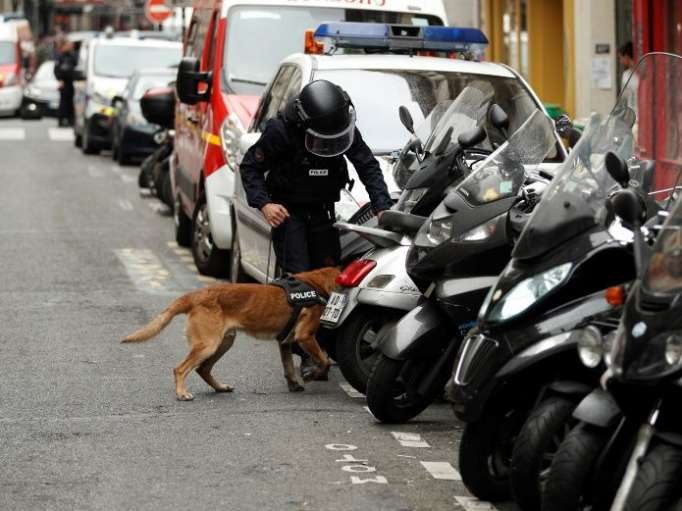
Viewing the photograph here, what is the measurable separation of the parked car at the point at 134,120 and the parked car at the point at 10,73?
13.7 metres

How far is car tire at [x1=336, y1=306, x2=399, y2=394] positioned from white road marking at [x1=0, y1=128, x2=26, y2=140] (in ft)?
83.4

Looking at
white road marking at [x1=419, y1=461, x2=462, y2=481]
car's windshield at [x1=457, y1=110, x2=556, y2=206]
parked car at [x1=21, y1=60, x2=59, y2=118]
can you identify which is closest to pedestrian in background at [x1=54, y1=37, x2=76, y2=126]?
parked car at [x1=21, y1=60, x2=59, y2=118]

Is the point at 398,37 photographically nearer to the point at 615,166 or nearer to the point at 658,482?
the point at 615,166

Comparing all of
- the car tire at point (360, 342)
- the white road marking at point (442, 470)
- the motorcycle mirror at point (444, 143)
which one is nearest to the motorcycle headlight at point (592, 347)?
the white road marking at point (442, 470)

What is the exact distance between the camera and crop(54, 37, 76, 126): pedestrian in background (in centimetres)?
3441

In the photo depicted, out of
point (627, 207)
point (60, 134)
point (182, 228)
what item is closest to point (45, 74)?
point (60, 134)

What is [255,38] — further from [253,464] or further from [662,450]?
[662,450]

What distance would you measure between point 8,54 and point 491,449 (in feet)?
118

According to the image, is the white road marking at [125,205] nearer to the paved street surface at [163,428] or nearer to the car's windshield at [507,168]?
the paved street surface at [163,428]

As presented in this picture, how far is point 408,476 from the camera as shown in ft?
23.2

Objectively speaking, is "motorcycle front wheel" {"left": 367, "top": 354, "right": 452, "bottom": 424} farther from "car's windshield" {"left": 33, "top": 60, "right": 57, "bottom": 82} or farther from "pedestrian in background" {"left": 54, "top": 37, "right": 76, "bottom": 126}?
"car's windshield" {"left": 33, "top": 60, "right": 57, "bottom": 82}

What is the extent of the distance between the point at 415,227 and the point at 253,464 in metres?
1.75

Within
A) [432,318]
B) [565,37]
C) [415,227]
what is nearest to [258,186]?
[415,227]

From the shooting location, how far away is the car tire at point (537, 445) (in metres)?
5.96
